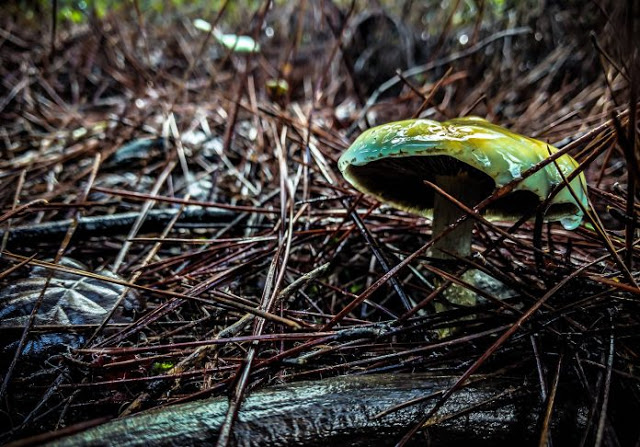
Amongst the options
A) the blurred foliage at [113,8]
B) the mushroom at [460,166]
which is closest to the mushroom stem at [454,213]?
the mushroom at [460,166]

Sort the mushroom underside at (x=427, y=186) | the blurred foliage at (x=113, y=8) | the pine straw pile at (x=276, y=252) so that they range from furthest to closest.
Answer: the blurred foliage at (x=113, y=8) → the mushroom underside at (x=427, y=186) → the pine straw pile at (x=276, y=252)

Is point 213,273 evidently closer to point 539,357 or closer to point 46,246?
point 46,246

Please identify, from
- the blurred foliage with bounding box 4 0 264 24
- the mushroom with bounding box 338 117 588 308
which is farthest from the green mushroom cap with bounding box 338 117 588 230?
the blurred foliage with bounding box 4 0 264 24

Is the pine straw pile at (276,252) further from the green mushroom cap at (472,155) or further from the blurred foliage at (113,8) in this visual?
the blurred foliage at (113,8)

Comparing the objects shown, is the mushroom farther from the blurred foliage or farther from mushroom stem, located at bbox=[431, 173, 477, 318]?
the blurred foliage

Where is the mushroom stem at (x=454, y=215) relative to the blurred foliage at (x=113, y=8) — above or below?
below

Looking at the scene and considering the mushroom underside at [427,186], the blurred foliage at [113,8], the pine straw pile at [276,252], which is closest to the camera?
the pine straw pile at [276,252]

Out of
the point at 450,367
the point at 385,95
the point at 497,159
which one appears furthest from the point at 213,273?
the point at 385,95
